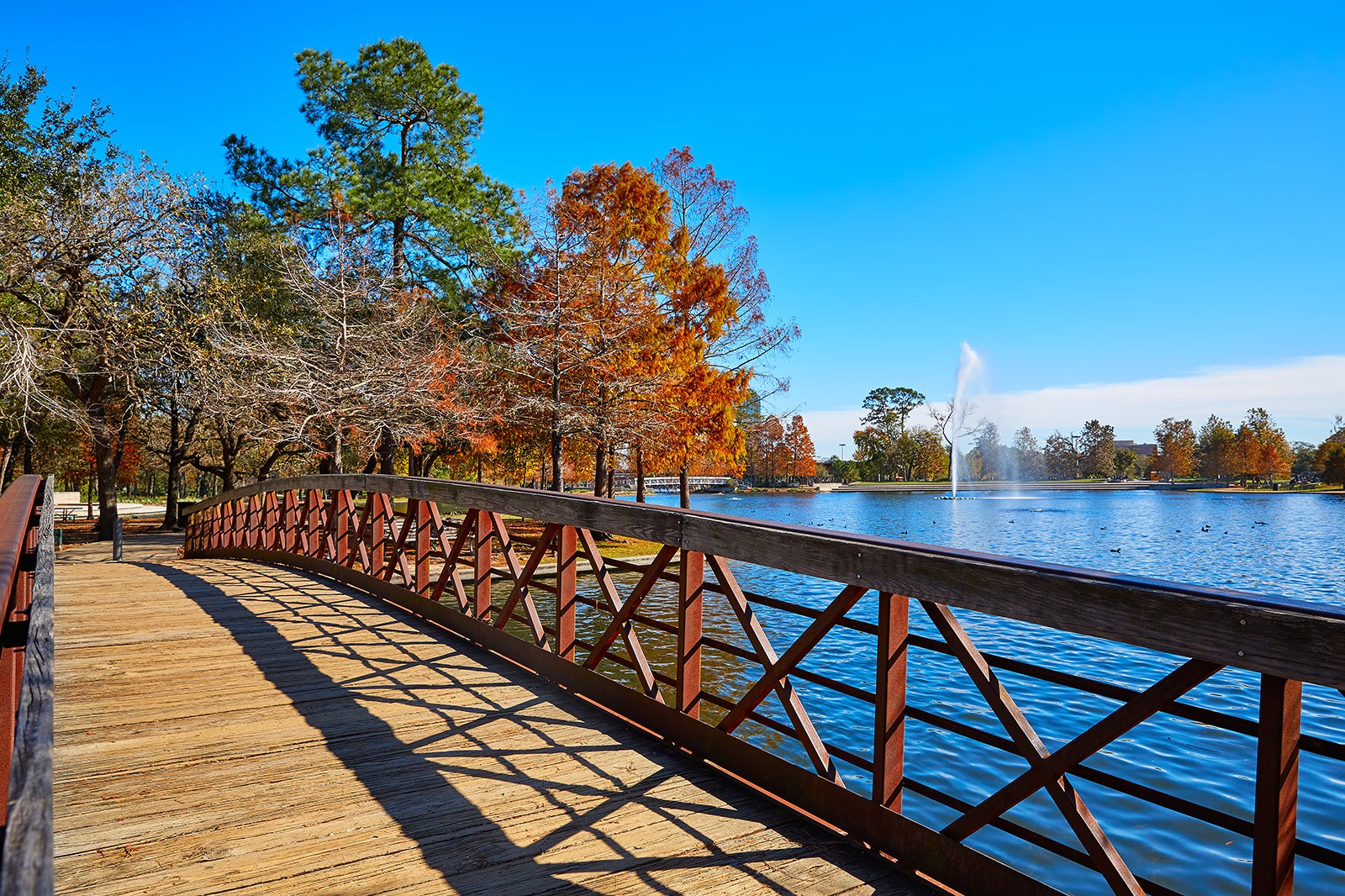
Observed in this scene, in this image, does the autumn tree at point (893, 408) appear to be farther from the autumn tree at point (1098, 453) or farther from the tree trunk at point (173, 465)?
the tree trunk at point (173, 465)

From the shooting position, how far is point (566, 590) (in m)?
5.18

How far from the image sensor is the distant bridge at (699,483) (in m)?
92.2

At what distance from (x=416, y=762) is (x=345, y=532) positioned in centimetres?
644

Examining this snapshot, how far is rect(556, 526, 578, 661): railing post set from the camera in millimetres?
5043

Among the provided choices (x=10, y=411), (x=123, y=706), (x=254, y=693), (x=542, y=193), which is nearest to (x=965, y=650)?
(x=254, y=693)

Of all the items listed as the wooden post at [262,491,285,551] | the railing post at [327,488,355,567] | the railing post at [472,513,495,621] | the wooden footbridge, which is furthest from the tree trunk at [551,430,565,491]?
the railing post at [472,513,495,621]

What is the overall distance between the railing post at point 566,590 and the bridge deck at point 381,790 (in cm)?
30

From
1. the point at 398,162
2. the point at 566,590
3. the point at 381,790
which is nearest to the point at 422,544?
the point at 566,590

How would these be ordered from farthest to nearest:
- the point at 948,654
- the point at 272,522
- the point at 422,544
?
the point at 272,522 → the point at 422,544 → the point at 948,654

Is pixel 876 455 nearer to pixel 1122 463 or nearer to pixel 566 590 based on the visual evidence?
pixel 1122 463

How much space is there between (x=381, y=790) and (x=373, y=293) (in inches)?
775

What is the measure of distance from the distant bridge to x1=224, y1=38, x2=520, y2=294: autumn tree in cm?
6125

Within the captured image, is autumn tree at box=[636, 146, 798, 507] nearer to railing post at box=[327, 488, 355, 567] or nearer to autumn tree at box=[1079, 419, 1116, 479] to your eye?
railing post at box=[327, 488, 355, 567]

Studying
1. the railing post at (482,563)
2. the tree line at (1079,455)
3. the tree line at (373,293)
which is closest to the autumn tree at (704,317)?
the tree line at (373,293)
